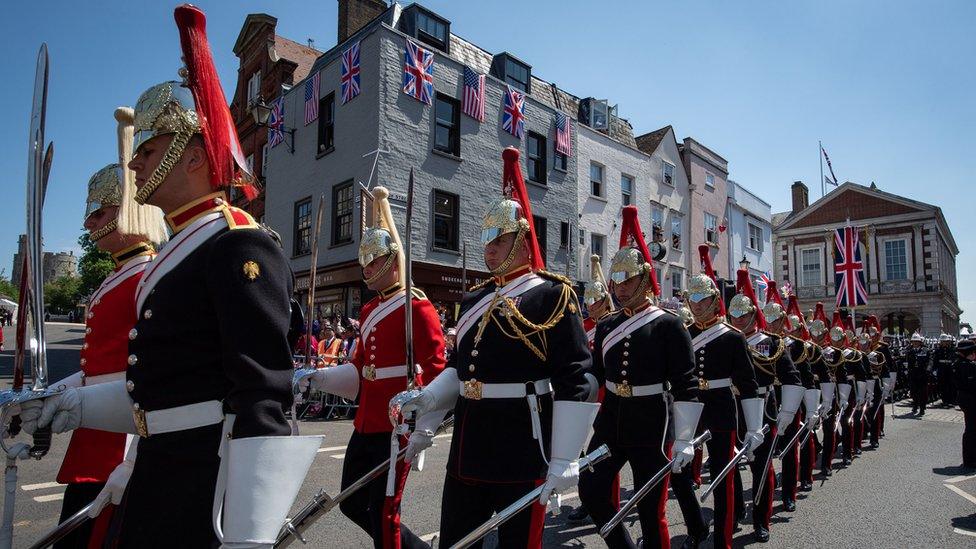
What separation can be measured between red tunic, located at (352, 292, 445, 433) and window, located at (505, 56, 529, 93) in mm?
19466

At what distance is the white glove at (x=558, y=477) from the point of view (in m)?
3.06

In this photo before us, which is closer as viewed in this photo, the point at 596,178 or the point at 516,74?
the point at 516,74

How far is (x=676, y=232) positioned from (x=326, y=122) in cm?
Result: 1706

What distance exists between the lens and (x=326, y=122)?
2042 cm

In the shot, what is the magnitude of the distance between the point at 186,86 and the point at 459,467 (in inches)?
84.5

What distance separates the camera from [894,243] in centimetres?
4725

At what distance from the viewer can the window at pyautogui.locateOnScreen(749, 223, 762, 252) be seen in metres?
37.6

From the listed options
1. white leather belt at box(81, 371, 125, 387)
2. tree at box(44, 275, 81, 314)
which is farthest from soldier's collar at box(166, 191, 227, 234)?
tree at box(44, 275, 81, 314)

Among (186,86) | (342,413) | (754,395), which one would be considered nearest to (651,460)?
(754,395)

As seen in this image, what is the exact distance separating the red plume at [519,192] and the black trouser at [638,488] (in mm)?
1573

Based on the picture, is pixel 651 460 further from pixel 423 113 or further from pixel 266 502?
pixel 423 113

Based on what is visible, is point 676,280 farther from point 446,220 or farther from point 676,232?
point 446,220

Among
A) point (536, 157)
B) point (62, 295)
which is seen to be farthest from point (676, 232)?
point (62, 295)

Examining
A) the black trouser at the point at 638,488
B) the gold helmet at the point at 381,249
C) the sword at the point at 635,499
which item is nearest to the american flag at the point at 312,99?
the gold helmet at the point at 381,249
